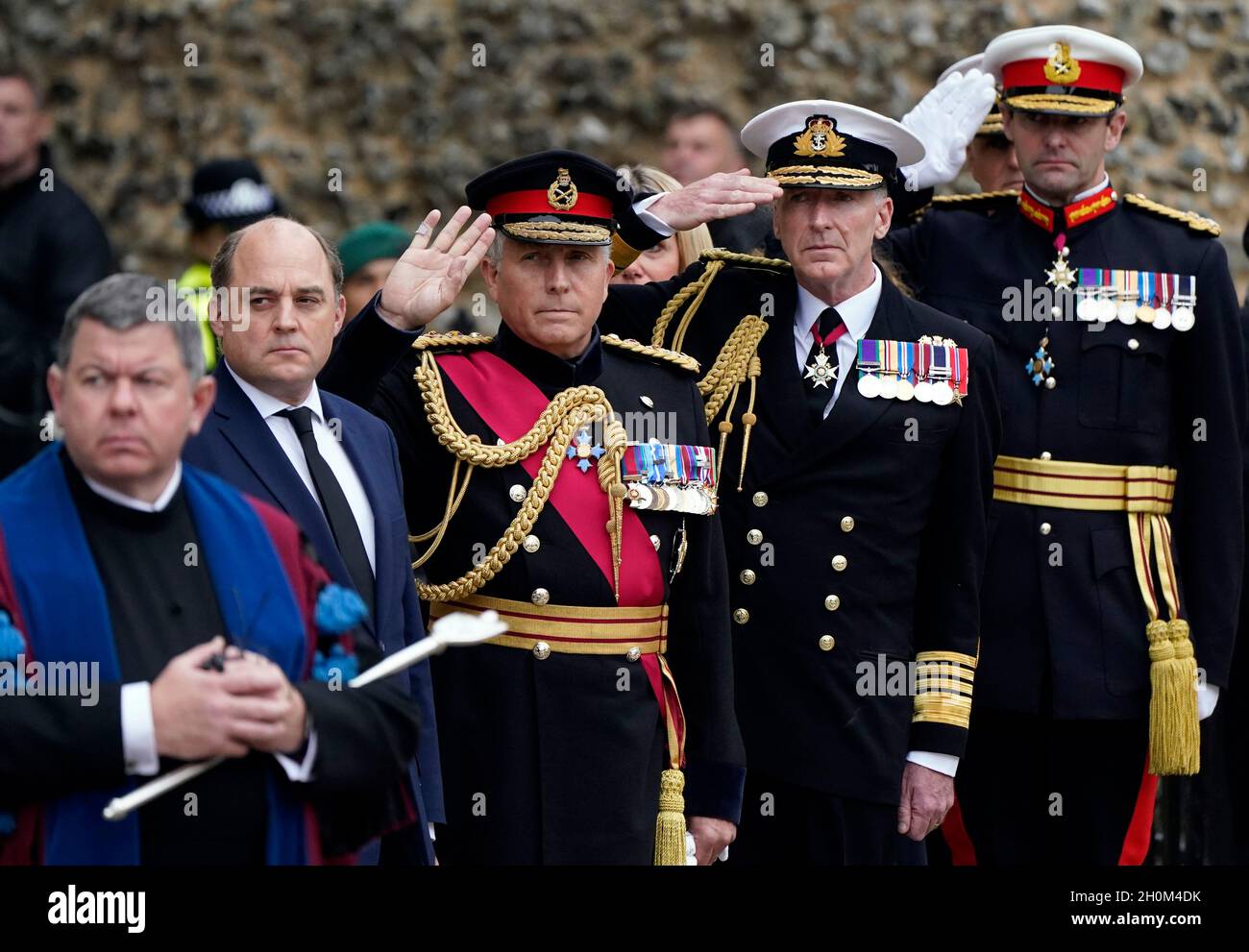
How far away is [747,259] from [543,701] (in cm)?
127

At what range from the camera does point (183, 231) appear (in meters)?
9.42

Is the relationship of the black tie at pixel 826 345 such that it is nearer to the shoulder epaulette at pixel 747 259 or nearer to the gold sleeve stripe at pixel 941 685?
the shoulder epaulette at pixel 747 259

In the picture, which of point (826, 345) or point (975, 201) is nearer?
point (826, 345)

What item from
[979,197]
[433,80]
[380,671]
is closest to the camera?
[380,671]

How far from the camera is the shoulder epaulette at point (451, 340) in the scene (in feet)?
14.6

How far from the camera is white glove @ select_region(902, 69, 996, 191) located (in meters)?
5.49

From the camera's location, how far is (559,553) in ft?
14.0

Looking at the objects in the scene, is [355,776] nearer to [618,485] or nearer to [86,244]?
[618,485]

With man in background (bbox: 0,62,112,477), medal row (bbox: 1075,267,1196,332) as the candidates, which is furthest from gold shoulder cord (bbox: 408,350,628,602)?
man in background (bbox: 0,62,112,477)

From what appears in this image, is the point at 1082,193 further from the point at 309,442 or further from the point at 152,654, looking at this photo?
the point at 152,654

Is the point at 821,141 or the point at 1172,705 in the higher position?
the point at 821,141

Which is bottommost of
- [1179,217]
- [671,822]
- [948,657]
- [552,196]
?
[671,822]

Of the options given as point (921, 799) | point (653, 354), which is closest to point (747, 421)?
point (653, 354)

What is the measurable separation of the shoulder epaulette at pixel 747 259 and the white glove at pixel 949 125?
668 mm
